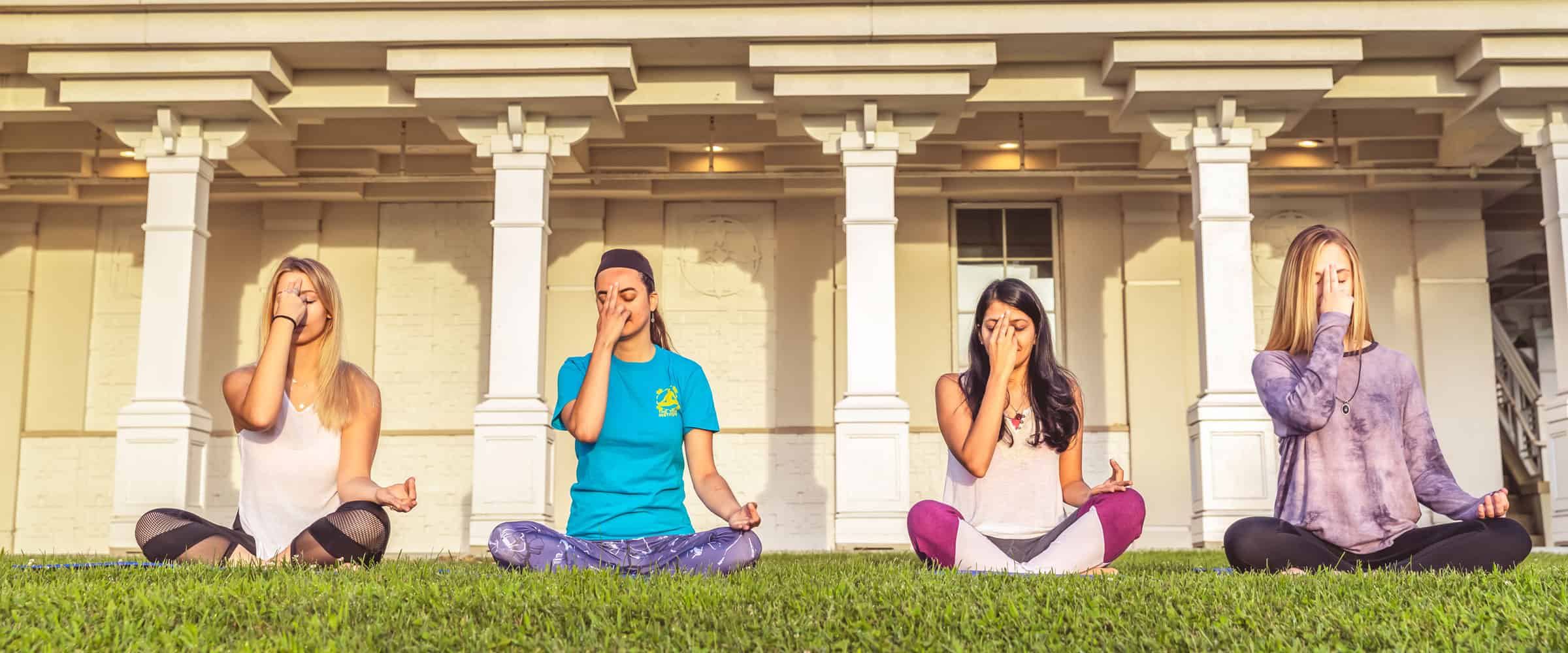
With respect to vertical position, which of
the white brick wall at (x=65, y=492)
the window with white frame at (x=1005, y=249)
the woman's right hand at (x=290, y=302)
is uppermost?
the window with white frame at (x=1005, y=249)

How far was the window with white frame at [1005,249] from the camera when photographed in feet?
42.8

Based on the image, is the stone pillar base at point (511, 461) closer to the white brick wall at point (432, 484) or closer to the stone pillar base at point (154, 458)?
the stone pillar base at point (154, 458)

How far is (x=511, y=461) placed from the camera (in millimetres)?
9281

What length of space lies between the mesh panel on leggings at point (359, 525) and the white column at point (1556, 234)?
27.5ft

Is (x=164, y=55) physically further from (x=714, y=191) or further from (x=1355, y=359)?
(x=1355, y=359)

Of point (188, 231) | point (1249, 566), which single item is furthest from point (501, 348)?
point (1249, 566)

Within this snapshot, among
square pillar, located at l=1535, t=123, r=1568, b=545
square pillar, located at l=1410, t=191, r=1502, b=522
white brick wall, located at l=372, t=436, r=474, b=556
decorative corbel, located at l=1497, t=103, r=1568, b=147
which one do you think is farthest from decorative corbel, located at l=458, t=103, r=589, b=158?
square pillar, located at l=1410, t=191, r=1502, b=522

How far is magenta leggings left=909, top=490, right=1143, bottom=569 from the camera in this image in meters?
4.49

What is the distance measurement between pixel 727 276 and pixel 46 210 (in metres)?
6.85

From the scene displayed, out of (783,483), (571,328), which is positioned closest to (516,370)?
(571,328)

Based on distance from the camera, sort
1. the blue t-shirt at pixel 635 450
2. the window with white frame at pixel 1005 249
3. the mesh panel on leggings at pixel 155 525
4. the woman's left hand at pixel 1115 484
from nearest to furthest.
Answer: the blue t-shirt at pixel 635 450
the woman's left hand at pixel 1115 484
the mesh panel on leggings at pixel 155 525
the window with white frame at pixel 1005 249

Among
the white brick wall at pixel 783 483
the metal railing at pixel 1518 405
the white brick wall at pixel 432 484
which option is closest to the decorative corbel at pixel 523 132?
the white brick wall at pixel 783 483

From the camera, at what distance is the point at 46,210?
13.1 meters

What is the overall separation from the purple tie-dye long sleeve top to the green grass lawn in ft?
1.97
